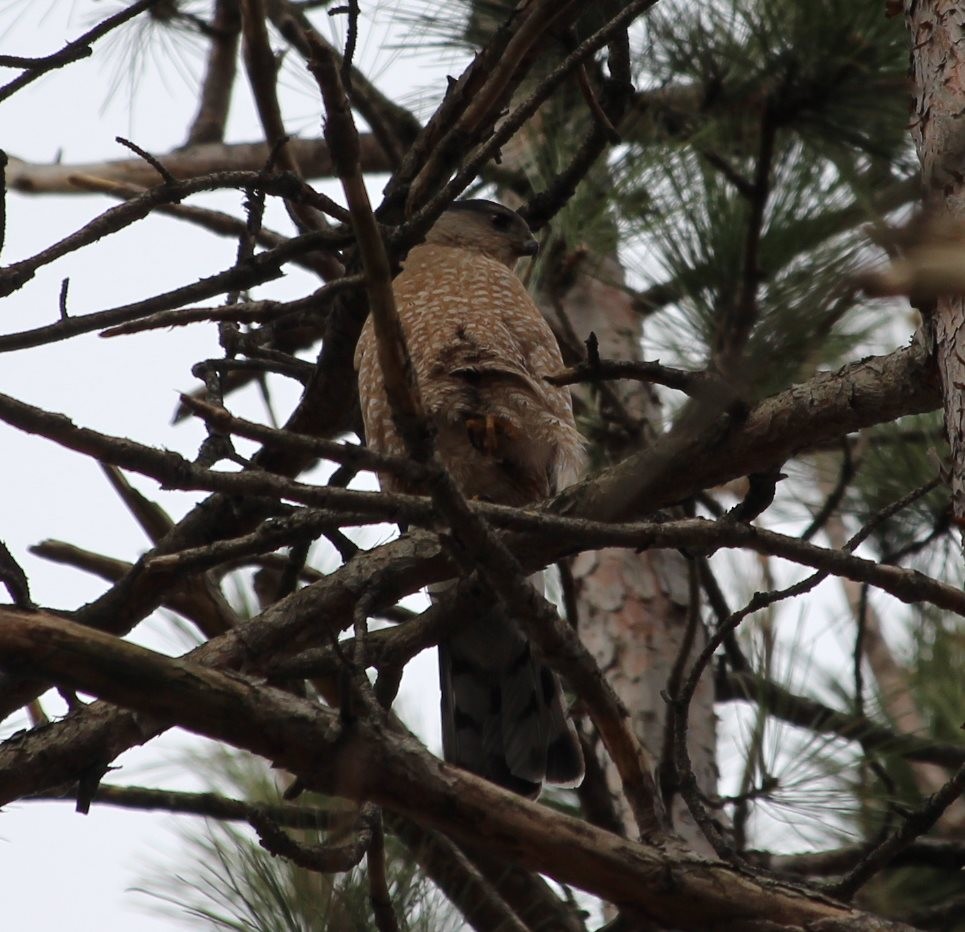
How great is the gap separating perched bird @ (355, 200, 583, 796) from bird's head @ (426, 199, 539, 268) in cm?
75

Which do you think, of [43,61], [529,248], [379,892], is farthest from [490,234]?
[379,892]

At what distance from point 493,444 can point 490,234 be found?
1600mm

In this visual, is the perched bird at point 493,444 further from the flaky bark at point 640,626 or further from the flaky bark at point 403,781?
the flaky bark at point 403,781

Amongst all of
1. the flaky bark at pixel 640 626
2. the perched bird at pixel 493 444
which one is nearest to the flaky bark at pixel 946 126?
the perched bird at pixel 493 444

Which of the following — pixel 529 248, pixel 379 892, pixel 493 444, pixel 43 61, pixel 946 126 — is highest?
pixel 529 248

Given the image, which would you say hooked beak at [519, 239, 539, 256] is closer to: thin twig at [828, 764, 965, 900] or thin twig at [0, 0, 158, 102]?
thin twig at [0, 0, 158, 102]

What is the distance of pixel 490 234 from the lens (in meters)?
4.94

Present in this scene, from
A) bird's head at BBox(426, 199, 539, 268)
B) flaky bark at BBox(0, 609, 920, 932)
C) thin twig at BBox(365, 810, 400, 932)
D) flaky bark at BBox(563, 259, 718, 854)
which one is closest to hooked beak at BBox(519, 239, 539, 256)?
bird's head at BBox(426, 199, 539, 268)

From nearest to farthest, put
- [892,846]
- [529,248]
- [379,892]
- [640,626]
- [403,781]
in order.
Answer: [403,781], [892,846], [379,892], [640,626], [529,248]

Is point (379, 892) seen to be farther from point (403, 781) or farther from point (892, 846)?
point (892, 846)

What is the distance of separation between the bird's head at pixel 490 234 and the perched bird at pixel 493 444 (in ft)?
Result: 2.47

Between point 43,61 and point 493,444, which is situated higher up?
point 43,61

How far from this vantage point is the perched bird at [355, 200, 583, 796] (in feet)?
11.8

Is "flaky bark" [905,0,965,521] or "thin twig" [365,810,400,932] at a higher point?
"flaky bark" [905,0,965,521]
